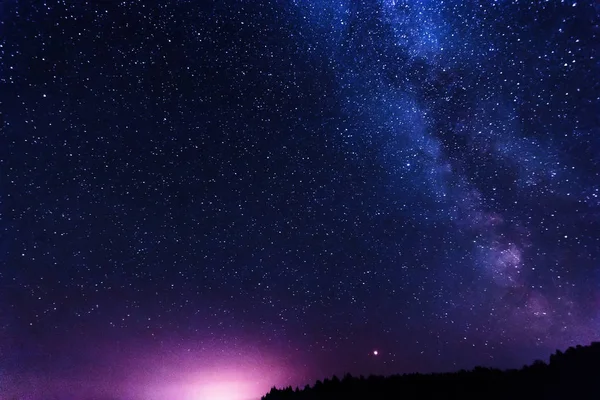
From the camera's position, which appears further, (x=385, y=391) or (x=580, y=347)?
(x=385, y=391)

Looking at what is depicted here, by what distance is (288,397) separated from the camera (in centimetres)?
1475

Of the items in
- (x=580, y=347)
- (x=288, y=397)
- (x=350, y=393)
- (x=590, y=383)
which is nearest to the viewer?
(x=590, y=383)

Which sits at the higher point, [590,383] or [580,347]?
[580,347]

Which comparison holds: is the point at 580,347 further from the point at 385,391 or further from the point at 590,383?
the point at 385,391

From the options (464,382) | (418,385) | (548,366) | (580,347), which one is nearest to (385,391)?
(418,385)

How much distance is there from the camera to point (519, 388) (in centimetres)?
777

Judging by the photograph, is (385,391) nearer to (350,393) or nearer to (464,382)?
(350,393)

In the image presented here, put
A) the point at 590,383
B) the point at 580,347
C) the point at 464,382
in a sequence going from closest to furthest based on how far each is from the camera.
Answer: the point at 590,383
the point at 580,347
the point at 464,382

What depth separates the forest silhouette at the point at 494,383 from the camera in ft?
22.5

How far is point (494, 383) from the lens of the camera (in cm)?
821

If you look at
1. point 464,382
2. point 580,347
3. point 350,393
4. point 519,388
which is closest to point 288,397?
point 350,393

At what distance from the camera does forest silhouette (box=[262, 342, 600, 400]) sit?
6.86 meters

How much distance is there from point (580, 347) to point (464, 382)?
2.61 metres

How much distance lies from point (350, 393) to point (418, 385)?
2.31 m
